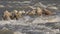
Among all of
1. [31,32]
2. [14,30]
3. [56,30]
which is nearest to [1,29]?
[14,30]

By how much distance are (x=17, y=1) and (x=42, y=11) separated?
30.7ft

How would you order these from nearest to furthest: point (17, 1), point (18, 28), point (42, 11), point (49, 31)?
point (49, 31) → point (18, 28) → point (42, 11) → point (17, 1)

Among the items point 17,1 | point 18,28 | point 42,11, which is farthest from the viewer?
point 17,1

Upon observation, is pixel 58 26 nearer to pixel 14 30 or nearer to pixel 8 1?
pixel 14 30

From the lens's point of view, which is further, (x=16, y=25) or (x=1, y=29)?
(x=16, y=25)

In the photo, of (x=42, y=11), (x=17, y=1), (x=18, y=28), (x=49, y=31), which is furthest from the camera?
(x=17, y=1)

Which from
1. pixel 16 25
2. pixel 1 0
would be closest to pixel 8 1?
pixel 1 0

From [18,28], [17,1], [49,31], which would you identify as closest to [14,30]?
[18,28]

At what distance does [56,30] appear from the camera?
1349 cm

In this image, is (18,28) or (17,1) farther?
(17,1)

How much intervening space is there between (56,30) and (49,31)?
42 cm

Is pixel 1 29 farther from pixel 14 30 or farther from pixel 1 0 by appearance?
pixel 1 0

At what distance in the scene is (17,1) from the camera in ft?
88.5

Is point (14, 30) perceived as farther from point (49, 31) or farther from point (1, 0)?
point (1, 0)
